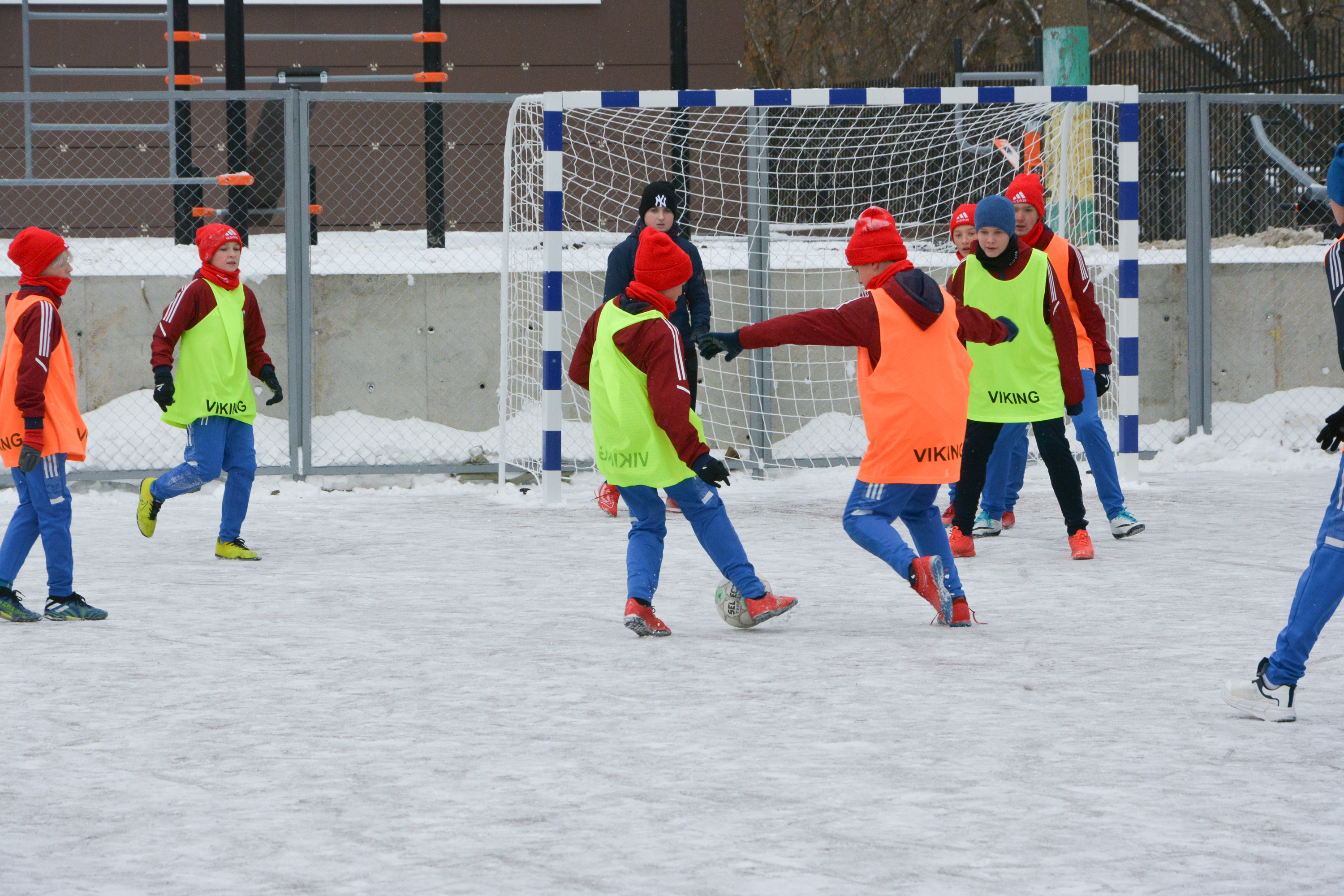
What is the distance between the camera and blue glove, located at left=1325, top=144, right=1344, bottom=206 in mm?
4551

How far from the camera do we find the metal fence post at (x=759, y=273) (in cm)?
1097

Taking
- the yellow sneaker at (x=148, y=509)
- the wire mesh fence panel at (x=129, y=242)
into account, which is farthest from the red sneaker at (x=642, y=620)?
the wire mesh fence panel at (x=129, y=242)

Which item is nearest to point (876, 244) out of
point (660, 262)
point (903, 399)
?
point (903, 399)

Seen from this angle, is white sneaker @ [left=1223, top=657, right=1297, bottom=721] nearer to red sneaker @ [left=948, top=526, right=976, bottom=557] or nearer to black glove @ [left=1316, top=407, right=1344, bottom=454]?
black glove @ [left=1316, top=407, right=1344, bottom=454]

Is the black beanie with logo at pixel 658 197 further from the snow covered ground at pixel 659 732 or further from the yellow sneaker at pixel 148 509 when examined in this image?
the yellow sneaker at pixel 148 509

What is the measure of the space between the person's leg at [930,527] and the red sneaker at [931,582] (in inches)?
1.1

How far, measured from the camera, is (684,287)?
30.0 ft

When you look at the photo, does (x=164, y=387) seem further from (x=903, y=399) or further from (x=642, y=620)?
(x=903, y=399)

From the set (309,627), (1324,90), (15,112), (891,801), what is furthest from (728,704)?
(1324,90)

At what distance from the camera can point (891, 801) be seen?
13.2 feet

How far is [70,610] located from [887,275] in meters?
3.58

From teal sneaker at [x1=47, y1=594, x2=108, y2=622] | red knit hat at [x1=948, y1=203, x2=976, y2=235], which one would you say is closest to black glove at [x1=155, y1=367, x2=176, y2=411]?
teal sneaker at [x1=47, y1=594, x2=108, y2=622]

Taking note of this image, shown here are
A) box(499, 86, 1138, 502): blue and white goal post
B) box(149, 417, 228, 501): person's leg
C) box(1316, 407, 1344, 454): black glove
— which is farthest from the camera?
box(499, 86, 1138, 502): blue and white goal post

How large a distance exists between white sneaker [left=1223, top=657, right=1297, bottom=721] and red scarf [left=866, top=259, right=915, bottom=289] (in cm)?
208
